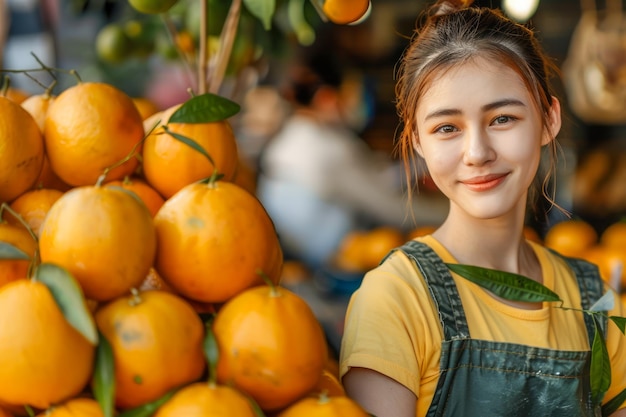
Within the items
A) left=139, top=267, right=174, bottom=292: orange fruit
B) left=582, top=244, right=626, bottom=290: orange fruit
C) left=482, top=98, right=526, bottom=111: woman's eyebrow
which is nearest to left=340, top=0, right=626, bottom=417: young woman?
left=482, top=98, right=526, bottom=111: woman's eyebrow

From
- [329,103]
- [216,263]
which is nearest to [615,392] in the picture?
[216,263]

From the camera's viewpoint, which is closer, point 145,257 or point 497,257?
point 145,257

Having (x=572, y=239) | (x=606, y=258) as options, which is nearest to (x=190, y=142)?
(x=606, y=258)

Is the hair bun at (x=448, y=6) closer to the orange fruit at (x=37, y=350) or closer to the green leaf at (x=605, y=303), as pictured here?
the green leaf at (x=605, y=303)

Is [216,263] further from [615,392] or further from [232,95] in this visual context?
[232,95]

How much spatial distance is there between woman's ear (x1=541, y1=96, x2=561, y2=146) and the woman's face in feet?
0.28

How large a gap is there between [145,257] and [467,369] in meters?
0.57

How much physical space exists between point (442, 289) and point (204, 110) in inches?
19.2

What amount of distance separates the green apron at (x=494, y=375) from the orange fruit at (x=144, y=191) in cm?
44

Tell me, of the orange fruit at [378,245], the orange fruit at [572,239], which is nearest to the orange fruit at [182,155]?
the orange fruit at [572,239]

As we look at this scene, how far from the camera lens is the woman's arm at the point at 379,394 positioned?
1.09 meters

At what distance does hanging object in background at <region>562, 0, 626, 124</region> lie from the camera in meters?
3.68

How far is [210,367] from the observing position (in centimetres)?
84

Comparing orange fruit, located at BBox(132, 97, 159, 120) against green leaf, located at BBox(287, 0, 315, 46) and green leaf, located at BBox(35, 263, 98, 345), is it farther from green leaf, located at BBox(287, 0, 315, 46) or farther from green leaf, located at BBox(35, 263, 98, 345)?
green leaf, located at BBox(35, 263, 98, 345)
